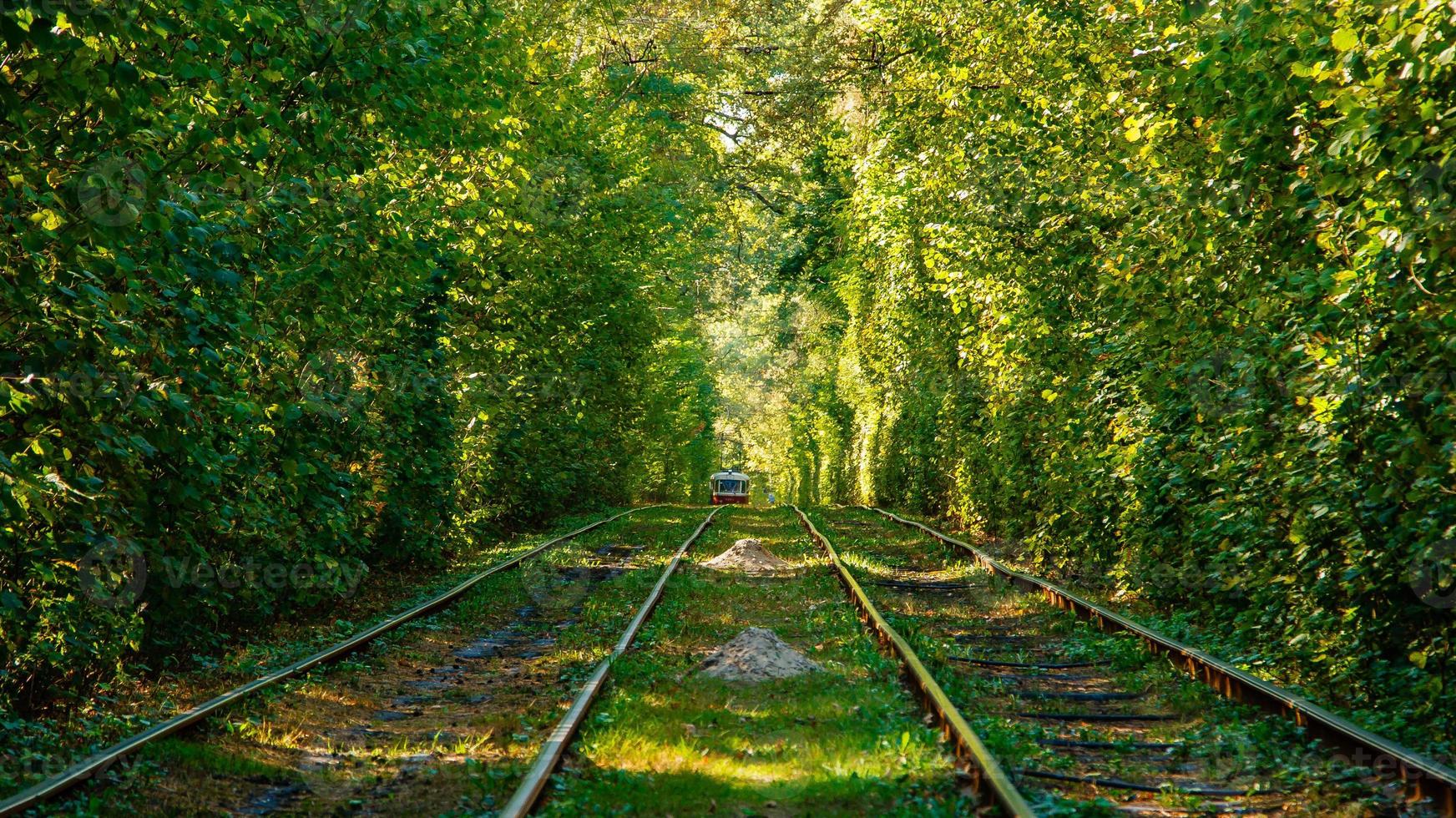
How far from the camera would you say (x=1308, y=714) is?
6.50 metres

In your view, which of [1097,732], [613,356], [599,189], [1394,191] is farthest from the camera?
[613,356]

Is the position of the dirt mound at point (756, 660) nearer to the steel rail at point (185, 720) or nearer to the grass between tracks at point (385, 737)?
the grass between tracks at point (385, 737)

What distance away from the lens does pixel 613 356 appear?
2758 centimetres

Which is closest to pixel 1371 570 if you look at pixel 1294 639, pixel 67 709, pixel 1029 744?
pixel 1294 639

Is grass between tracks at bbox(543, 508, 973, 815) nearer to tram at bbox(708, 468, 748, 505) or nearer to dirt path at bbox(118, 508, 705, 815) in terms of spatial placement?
dirt path at bbox(118, 508, 705, 815)

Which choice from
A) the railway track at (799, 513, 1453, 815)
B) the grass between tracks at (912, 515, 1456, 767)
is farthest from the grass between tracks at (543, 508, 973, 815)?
the grass between tracks at (912, 515, 1456, 767)

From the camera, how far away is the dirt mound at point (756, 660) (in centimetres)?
882

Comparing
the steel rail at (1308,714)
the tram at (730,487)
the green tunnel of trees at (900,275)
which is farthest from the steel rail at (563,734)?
the tram at (730,487)

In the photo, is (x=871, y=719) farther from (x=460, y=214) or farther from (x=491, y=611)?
(x=460, y=214)

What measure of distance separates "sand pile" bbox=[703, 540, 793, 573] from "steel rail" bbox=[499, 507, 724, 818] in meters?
5.10

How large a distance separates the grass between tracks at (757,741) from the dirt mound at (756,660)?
0.15m

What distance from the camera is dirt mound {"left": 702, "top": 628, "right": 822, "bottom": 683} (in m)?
8.82

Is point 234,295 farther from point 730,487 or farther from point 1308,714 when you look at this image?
point 730,487

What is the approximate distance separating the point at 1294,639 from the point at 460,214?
8.68m
